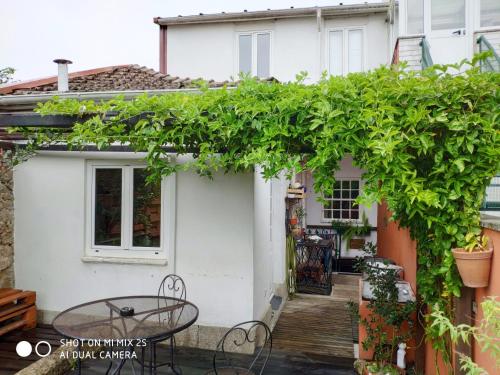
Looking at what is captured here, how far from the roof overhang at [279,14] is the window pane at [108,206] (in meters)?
7.48

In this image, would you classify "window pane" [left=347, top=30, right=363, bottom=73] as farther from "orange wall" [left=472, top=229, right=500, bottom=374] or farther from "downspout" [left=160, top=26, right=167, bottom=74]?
"orange wall" [left=472, top=229, right=500, bottom=374]

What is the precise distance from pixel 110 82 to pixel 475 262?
619cm

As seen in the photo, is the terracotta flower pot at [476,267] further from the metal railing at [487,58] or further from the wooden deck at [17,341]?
the wooden deck at [17,341]

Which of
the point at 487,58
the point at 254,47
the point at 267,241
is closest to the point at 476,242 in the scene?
the point at 487,58

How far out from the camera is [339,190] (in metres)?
12.2

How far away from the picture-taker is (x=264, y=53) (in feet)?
37.3

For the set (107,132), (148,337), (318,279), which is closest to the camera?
(148,337)

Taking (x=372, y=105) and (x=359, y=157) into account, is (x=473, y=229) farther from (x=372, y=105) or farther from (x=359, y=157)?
(x=372, y=105)

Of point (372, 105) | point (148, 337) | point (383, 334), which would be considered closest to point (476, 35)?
point (372, 105)

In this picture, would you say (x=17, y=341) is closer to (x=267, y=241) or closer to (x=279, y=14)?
(x=267, y=241)

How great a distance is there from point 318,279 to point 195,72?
7.34 metres

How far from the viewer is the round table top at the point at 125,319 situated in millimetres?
3457

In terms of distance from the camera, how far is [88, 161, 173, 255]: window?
17.9 feet

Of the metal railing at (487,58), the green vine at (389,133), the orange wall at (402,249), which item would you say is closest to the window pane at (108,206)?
the green vine at (389,133)
